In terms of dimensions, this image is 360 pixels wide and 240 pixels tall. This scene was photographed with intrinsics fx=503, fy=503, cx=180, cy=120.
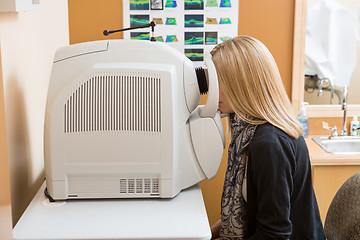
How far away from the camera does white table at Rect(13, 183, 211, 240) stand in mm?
1341

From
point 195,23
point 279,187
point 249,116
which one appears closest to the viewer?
point 279,187

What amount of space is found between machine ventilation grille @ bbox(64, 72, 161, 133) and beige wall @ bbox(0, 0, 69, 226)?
18cm

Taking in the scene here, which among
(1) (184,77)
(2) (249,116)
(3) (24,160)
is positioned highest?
(1) (184,77)

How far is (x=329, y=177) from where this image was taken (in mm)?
2584

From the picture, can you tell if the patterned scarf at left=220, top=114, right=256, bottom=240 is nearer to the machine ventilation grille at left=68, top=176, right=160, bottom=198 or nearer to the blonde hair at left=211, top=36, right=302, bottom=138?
the blonde hair at left=211, top=36, right=302, bottom=138

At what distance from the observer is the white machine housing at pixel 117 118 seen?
1.46 metres

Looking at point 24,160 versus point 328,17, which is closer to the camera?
point 24,160

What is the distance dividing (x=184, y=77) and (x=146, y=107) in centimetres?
15

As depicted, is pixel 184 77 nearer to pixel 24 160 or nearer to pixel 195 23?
pixel 24 160

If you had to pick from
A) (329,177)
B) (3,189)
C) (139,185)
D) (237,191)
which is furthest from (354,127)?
(3,189)

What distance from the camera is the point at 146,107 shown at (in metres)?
1.47

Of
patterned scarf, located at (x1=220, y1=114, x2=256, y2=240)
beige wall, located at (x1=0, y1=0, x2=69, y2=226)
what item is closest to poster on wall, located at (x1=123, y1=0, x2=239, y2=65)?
beige wall, located at (x1=0, y1=0, x2=69, y2=226)

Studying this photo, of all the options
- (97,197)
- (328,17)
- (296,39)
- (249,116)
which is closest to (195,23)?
(296,39)

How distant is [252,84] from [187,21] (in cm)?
138
